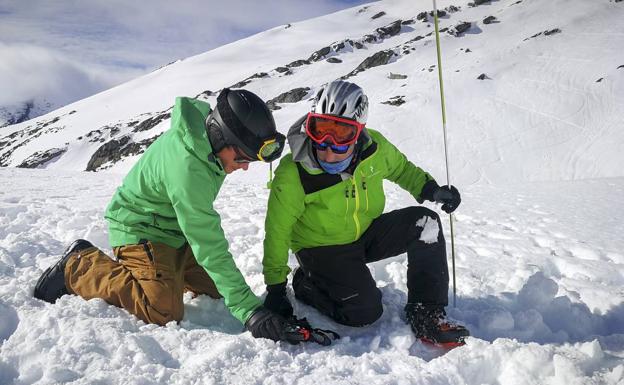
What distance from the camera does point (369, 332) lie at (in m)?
3.34

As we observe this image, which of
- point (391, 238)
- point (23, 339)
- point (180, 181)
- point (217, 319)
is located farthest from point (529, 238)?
point (23, 339)

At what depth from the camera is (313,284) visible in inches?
148

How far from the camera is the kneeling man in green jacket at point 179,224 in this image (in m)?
3.02

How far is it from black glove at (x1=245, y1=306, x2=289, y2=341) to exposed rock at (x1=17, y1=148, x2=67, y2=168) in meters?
63.3

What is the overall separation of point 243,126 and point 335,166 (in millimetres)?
771

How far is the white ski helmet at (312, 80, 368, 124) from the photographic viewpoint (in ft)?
10.8

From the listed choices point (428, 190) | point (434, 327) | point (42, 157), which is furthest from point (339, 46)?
point (434, 327)

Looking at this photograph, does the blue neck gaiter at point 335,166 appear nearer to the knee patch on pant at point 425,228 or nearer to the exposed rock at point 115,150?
the knee patch on pant at point 425,228

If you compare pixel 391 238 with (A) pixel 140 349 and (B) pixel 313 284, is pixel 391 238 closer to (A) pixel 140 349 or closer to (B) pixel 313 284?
(B) pixel 313 284

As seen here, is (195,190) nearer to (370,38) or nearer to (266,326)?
(266,326)

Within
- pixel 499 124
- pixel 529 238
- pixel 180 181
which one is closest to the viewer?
pixel 180 181

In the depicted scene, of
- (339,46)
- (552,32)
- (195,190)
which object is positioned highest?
(195,190)

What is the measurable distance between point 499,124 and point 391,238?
22132 millimetres

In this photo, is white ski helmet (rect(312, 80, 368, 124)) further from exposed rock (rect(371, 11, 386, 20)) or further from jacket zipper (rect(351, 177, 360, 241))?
exposed rock (rect(371, 11, 386, 20))
